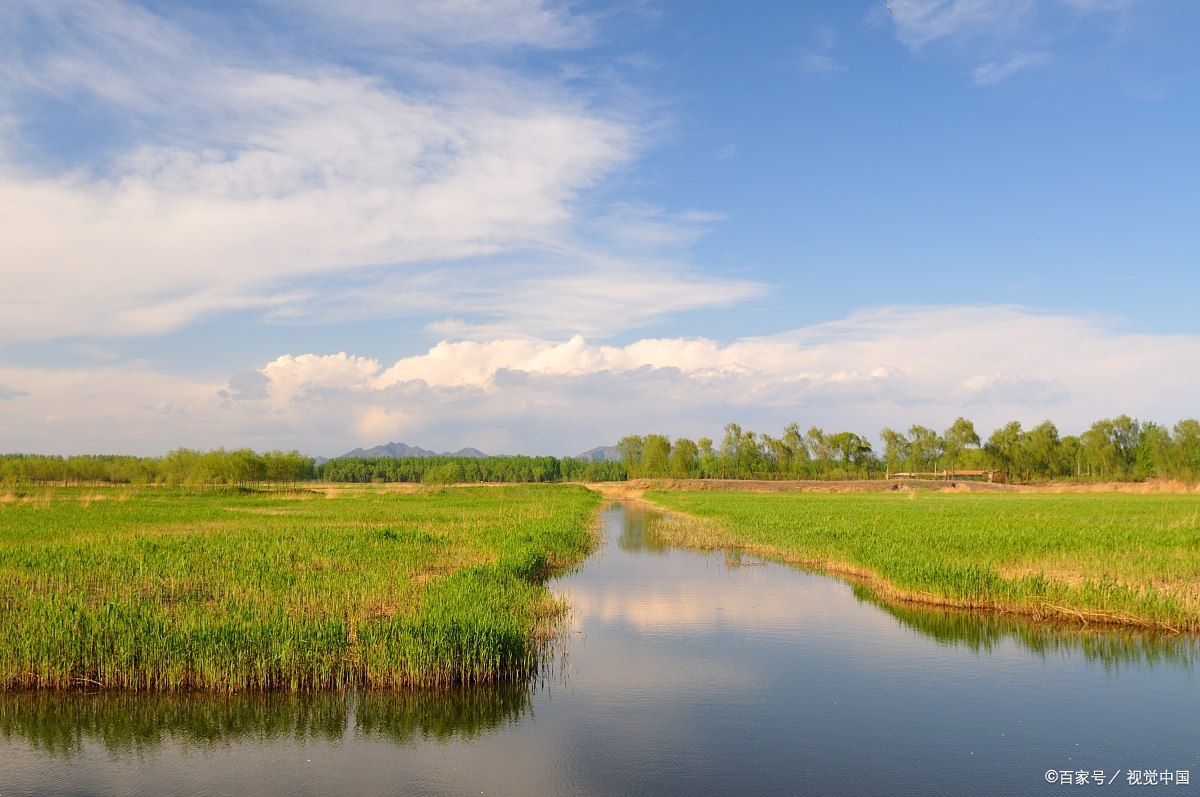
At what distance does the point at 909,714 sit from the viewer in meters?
12.6

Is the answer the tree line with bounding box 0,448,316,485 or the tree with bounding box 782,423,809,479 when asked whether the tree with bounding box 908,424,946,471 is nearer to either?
the tree with bounding box 782,423,809,479

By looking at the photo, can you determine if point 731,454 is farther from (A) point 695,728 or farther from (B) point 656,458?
(A) point 695,728

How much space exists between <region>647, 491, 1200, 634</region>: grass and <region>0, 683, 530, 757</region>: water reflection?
14228 mm

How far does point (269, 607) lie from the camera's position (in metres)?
16.4

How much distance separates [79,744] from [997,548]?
89.9 feet

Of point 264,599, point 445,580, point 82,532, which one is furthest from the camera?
point 82,532

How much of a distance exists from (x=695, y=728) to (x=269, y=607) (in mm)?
9870

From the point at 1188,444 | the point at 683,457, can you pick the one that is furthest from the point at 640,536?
the point at 1188,444

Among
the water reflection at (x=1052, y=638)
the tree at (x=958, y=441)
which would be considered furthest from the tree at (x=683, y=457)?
the water reflection at (x=1052, y=638)

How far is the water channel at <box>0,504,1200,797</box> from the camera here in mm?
10047

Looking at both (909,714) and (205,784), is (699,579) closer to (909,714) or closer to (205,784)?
(909,714)

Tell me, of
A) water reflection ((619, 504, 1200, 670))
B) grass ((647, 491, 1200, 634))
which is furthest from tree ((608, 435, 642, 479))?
water reflection ((619, 504, 1200, 670))

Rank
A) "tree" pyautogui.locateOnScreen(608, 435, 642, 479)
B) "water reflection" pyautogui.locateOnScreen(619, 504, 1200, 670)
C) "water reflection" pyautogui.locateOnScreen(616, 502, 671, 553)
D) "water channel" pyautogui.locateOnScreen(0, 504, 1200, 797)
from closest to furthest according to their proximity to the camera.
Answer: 1. "water channel" pyautogui.locateOnScreen(0, 504, 1200, 797)
2. "water reflection" pyautogui.locateOnScreen(619, 504, 1200, 670)
3. "water reflection" pyautogui.locateOnScreen(616, 502, 671, 553)
4. "tree" pyautogui.locateOnScreen(608, 435, 642, 479)

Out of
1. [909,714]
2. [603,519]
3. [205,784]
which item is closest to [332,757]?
[205,784]
